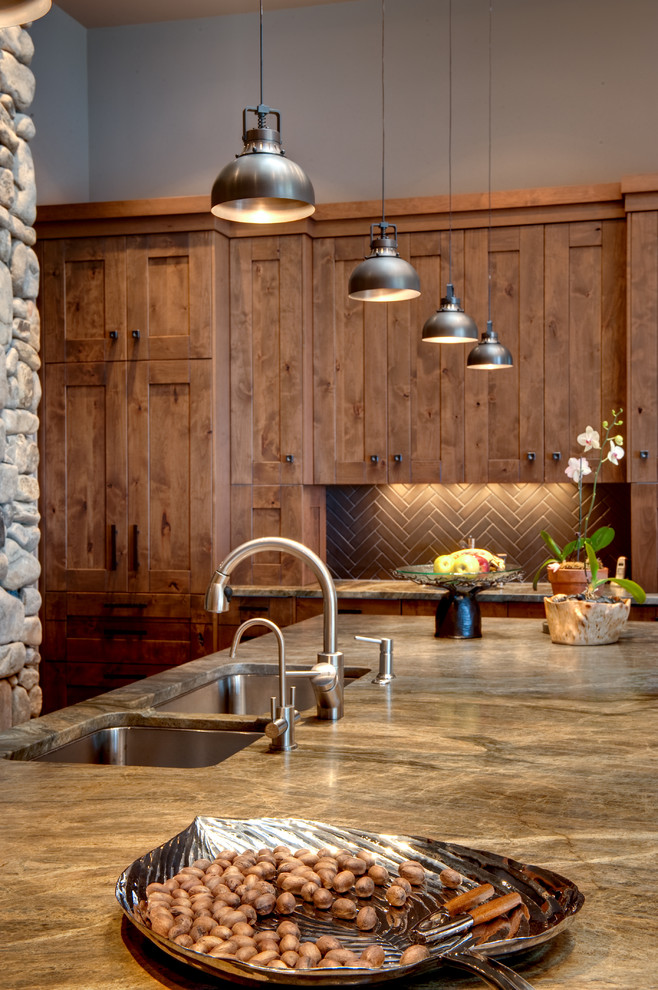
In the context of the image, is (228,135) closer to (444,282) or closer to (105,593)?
(444,282)

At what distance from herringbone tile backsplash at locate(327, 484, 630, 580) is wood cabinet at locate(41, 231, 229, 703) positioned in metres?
0.76

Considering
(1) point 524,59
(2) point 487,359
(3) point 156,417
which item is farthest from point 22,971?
(1) point 524,59

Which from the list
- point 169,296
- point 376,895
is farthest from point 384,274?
point 169,296

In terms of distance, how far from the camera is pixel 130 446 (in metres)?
5.18

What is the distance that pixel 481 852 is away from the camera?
1.22m

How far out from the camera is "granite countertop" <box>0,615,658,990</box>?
103cm

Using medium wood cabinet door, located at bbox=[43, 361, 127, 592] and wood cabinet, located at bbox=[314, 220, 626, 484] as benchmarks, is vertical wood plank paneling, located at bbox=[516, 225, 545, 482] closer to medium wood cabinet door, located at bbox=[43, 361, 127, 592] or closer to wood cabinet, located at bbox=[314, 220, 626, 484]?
wood cabinet, located at bbox=[314, 220, 626, 484]

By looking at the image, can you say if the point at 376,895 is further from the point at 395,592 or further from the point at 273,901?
the point at 395,592

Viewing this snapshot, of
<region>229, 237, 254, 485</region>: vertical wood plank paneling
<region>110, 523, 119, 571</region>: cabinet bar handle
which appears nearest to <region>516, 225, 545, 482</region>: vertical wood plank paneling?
<region>229, 237, 254, 485</region>: vertical wood plank paneling

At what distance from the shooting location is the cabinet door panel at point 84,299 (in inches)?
204

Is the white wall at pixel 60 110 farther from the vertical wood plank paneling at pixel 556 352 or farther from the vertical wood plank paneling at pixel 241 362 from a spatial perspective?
the vertical wood plank paneling at pixel 556 352

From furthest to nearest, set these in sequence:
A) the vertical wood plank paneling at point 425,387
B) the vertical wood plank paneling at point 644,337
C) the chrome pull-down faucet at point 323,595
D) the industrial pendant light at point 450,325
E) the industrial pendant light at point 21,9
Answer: the vertical wood plank paneling at point 425,387 → the vertical wood plank paneling at point 644,337 → the industrial pendant light at point 450,325 → the chrome pull-down faucet at point 323,595 → the industrial pendant light at point 21,9


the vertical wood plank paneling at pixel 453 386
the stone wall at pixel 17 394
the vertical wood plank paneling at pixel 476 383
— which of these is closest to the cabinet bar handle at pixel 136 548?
the stone wall at pixel 17 394

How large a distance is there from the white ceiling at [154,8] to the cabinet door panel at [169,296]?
5.02 ft
